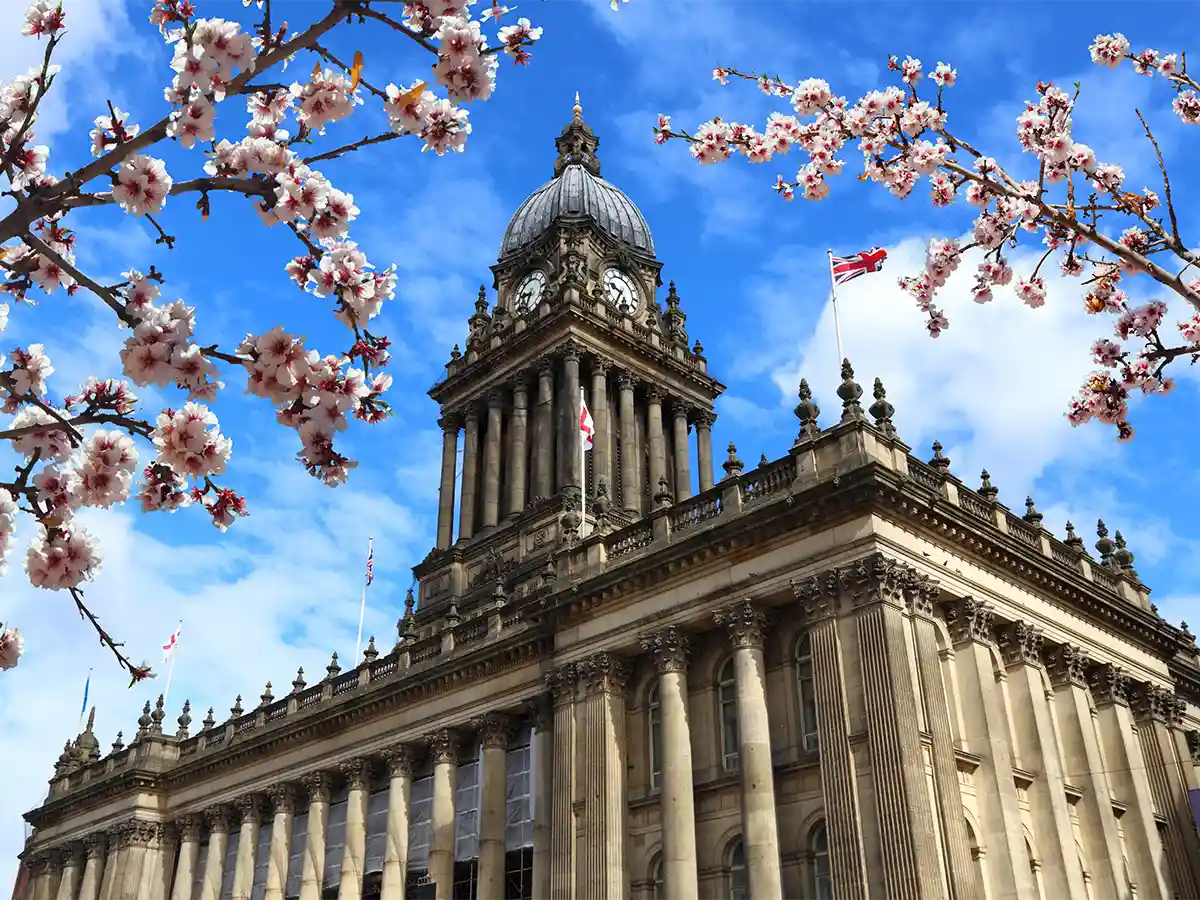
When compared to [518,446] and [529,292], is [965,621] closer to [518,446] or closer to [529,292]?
[518,446]

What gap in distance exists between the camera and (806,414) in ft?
103

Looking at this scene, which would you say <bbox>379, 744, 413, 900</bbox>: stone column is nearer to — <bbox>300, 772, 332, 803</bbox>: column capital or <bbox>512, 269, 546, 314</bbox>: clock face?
<bbox>300, 772, 332, 803</bbox>: column capital

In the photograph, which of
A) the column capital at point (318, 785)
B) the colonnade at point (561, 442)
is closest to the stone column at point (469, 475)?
the colonnade at point (561, 442)

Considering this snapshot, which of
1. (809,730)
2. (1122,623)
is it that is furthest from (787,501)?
(1122,623)

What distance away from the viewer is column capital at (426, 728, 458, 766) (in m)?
39.0

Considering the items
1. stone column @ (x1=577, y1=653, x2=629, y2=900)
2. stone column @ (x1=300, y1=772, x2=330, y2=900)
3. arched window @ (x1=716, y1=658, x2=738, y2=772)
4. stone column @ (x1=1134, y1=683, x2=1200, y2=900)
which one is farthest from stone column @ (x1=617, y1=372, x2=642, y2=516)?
stone column @ (x1=1134, y1=683, x2=1200, y2=900)

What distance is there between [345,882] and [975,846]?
23706 millimetres

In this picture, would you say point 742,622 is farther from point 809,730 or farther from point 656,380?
point 656,380

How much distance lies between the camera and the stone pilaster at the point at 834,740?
2545 cm

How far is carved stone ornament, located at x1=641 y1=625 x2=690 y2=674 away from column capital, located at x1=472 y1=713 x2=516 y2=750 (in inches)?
312

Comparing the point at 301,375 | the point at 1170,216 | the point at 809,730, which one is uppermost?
the point at 809,730

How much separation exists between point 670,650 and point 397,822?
1438cm

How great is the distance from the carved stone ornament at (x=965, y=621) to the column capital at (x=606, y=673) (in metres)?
9.23

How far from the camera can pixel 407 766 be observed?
40.7 m
